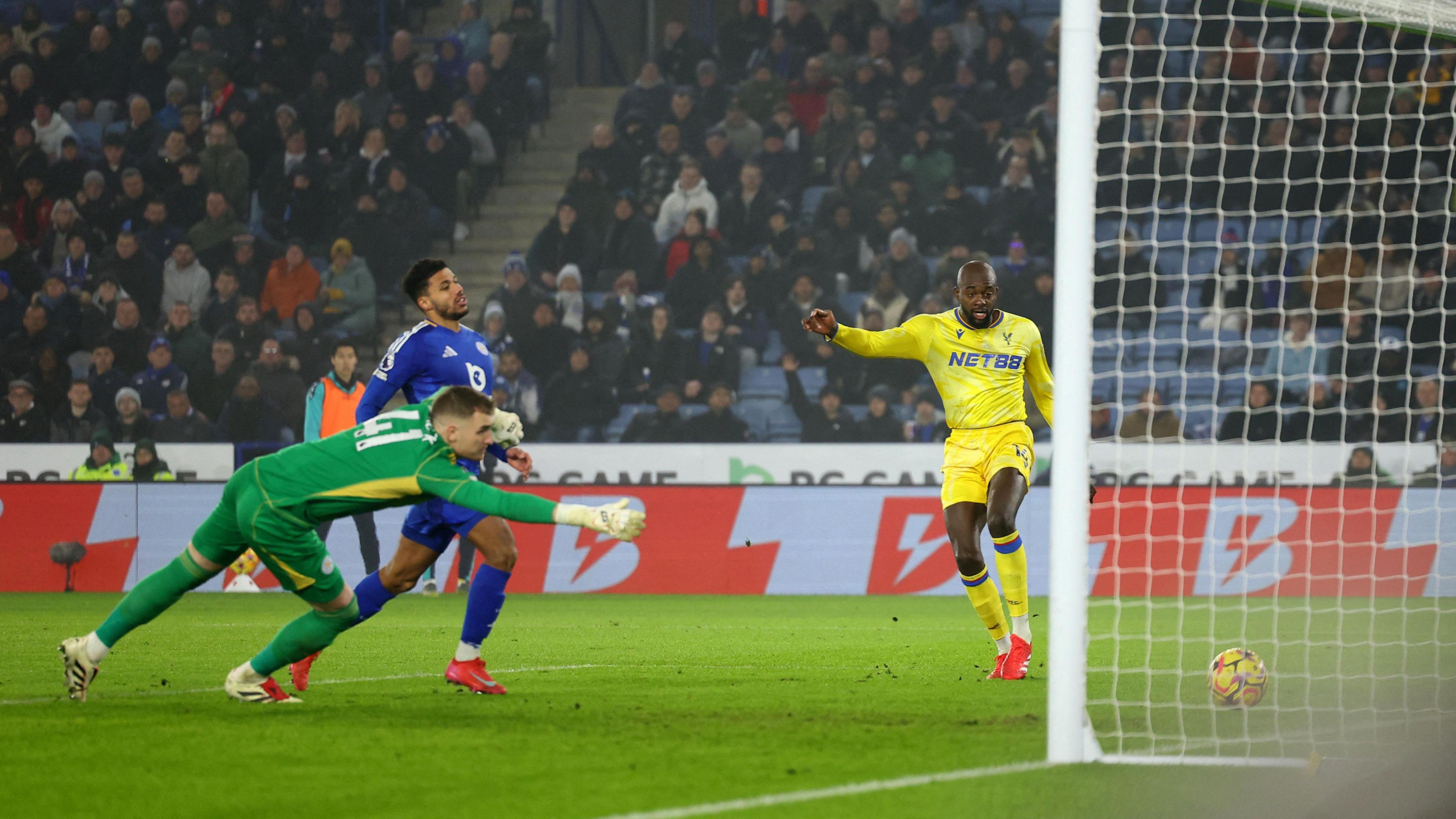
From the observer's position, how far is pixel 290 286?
1666 cm

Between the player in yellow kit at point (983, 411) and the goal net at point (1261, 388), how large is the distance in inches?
20.7

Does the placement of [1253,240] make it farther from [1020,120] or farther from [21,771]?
[21,771]

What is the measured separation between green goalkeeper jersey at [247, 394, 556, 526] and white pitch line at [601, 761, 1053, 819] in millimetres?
1802

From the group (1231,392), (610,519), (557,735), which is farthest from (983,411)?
(1231,392)

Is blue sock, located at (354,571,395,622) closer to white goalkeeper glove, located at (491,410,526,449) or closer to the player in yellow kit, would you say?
white goalkeeper glove, located at (491,410,526,449)

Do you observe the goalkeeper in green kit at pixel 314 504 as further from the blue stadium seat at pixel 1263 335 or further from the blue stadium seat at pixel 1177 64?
the blue stadium seat at pixel 1177 64

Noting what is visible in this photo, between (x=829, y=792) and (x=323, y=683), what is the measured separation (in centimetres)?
349

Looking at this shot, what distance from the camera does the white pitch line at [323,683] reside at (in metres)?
6.14

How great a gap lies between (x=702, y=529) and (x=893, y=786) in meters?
9.54

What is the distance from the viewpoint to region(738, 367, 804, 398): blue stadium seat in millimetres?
15938

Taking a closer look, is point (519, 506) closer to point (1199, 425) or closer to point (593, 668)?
point (593, 668)

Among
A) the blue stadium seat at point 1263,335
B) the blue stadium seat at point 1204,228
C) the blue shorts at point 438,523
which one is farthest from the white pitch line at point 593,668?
the blue stadium seat at point 1204,228

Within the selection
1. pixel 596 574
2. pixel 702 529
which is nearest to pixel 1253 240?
pixel 702 529

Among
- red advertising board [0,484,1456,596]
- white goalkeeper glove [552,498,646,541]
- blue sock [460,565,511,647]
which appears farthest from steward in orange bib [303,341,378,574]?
white goalkeeper glove [552,498,646,541]
